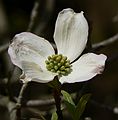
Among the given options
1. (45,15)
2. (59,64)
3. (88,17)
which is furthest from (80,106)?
(88,17)

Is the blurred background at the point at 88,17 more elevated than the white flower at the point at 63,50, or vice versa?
the white flower at the point at 63,50

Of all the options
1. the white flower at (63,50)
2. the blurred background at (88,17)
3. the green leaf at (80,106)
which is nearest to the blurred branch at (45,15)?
the blurred background at (88,17)

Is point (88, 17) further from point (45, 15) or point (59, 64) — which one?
point (59, 64)

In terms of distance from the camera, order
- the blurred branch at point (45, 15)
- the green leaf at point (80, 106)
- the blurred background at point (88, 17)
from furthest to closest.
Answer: the blurred background at point (88, 17) < the blurred branch at point (45, 15) < the green leaf at point (80, 106)

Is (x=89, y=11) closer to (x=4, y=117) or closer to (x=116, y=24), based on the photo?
(x=116, y=24)

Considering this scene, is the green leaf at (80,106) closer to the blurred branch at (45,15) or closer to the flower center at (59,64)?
the flower center at (59,64)


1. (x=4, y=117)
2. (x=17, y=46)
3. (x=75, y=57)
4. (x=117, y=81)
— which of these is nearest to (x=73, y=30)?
(x=75, y=57)
